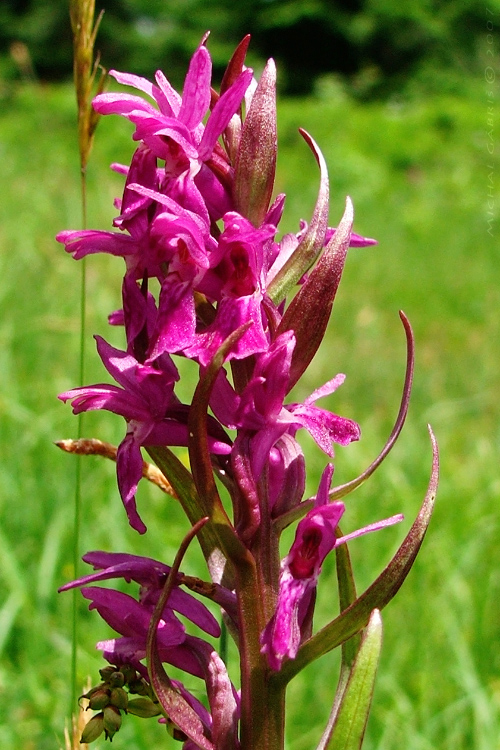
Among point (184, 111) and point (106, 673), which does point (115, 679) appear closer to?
point (106, 673)

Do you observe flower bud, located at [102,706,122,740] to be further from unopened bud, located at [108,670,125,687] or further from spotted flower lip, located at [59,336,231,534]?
spotted flower lip, located at [59,336,231,534]

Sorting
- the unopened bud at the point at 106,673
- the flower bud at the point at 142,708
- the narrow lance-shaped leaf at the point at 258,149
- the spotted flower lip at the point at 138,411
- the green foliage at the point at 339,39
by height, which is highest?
the narrow lance-shaped leaf at the point at 258,149

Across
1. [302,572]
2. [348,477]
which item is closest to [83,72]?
[302,572]

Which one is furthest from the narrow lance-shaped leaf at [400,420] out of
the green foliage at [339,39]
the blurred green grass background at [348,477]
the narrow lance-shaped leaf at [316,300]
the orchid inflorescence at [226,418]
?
the green foliage at [339,39]

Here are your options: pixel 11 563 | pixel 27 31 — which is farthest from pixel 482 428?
pixel 27 31

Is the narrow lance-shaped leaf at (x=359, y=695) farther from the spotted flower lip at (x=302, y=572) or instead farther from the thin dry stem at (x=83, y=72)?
the thin dry stem at (x=83, y=72)
